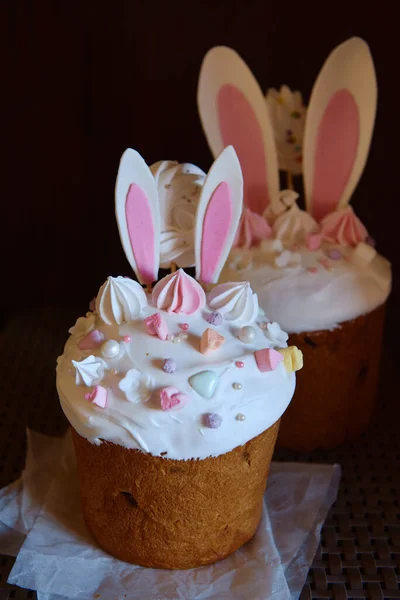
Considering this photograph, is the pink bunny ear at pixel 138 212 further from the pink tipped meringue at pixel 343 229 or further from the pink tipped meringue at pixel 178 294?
the pink tipped meringue at pixel 343 229

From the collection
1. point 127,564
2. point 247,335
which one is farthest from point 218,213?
point 127,564

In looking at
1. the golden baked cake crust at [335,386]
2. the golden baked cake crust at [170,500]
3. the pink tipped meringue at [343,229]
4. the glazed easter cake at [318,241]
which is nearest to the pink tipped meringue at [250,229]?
the glazed easter cake at [318,241]

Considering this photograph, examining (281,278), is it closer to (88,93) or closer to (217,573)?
(217,573)

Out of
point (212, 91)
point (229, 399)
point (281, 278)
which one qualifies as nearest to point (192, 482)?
point (229, 399)

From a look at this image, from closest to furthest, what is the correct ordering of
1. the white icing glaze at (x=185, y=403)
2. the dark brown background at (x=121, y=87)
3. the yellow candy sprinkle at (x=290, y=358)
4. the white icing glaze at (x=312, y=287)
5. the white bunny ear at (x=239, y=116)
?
the white icing glaze at (x=185, y=403)
the yellow candy sprinkle at (x=290, y=358)
the white icing glaze at (x=312, y=287)
the white bunny ear at (x=239, y=116)
the dark brown background at (x=121, y=87)

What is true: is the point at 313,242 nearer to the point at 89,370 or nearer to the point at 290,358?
the point at 290,358

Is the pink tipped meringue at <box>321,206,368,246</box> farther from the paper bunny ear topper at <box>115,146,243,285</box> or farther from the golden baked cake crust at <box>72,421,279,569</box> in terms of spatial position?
the golden baked cake crust at <box>72,421,279,569</box>
